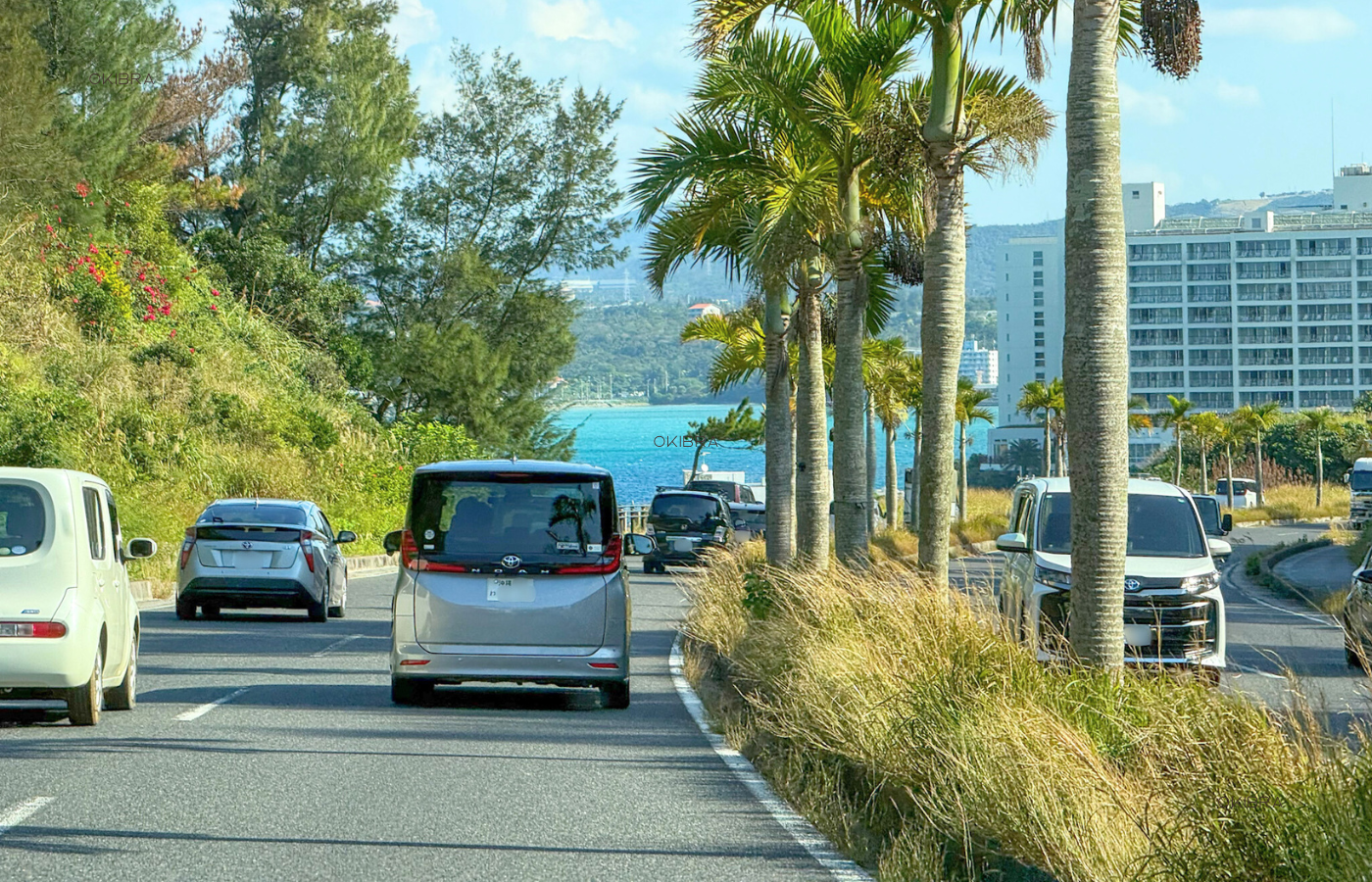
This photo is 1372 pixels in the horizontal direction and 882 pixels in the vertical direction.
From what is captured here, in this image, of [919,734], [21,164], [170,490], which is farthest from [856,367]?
[21,164]

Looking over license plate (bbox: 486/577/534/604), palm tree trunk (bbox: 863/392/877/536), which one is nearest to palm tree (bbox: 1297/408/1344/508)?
palm tree trunk (bbox: 863/392/877/536)

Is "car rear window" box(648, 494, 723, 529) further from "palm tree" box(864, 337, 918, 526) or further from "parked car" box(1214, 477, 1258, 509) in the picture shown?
"parked car" box(1214, 477, 1258, 509)

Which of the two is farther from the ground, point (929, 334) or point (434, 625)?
point (929, 334)

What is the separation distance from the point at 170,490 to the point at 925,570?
21.3 metres

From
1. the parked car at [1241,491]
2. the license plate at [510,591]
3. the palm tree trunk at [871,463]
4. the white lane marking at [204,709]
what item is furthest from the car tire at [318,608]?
the parked car at [1241,491]

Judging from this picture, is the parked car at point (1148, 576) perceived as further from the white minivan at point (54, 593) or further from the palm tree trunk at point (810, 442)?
the white minivan at point (54, 593)

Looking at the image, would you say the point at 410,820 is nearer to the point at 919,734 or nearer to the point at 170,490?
the point at 919,734

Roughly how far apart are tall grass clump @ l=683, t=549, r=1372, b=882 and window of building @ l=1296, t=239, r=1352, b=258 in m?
157

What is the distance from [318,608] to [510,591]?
9112 mm

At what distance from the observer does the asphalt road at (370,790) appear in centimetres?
745

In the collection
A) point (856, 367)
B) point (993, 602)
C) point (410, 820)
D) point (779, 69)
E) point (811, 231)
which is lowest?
point (410, 820)

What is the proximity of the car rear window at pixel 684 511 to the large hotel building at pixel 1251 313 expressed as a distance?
123m

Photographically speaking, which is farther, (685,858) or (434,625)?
(434,625)

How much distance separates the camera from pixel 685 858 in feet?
24.8
